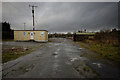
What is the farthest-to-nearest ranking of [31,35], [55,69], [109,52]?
[31,35] → [109,52] → [55,69]

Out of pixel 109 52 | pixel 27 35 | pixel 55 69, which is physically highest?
pixel 27 35

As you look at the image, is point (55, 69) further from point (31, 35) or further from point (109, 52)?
point (31, 35)

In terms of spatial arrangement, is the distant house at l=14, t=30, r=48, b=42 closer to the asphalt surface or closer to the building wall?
the building wall

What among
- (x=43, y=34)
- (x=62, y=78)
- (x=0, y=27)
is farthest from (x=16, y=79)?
(x=0, y=27)

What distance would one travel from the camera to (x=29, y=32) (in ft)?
80.8

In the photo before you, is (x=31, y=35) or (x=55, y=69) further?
A: (x=31, y=35)

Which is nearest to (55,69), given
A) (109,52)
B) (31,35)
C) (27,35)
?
(109,52)

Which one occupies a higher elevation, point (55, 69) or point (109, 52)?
point (109, 52)

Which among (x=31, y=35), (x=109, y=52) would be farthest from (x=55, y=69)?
(x=31, y=35)

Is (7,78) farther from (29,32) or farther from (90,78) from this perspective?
(29,32)

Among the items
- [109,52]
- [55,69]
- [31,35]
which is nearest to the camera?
[55,69]

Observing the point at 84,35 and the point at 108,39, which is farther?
the point at 84,35

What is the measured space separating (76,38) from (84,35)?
3291mm

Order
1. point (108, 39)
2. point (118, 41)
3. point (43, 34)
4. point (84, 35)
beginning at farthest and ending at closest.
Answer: point (84, 35), point (43, 34), point (108, 39), point (118, 41)
